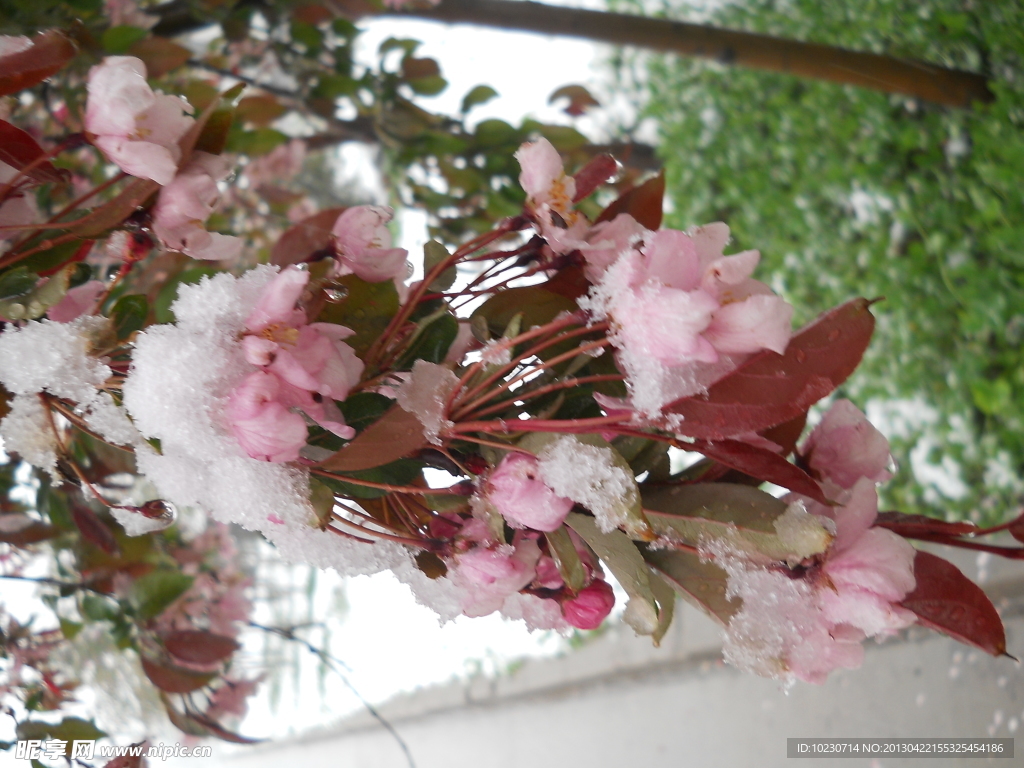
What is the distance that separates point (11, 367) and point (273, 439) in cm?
15

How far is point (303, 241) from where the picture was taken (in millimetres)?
451

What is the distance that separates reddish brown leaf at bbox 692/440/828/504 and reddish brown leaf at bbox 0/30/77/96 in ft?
1.11

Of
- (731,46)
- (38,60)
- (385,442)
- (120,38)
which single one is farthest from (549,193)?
(731,46)

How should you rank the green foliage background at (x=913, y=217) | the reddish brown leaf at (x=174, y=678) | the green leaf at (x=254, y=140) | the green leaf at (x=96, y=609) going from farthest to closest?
the green foliage background at (x=913, y=217) < the green leaf at (x=254, y=140) < the green leaf at (x=96, y=609) < the reddish brown leaf at (x=174, y=678)

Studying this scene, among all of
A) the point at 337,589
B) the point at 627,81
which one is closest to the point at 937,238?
the point at 627,81

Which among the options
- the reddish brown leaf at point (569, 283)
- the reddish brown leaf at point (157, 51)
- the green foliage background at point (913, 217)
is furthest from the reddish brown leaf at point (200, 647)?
the green foliage background at point (913, 217)

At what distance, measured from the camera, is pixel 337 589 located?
183 centimetres

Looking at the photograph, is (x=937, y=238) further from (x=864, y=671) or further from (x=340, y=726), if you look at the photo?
(x=340, y=726)

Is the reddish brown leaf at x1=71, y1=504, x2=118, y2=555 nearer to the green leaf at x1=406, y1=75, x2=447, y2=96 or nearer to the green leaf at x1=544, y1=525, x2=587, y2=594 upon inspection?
the green leaf at x1=544, y1=525, x2=587, y2=594

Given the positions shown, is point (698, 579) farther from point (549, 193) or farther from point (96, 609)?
point (96, 609)

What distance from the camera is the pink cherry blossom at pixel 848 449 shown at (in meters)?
0.34

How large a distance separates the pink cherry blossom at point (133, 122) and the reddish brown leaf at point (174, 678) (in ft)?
1.23

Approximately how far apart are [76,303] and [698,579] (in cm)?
35

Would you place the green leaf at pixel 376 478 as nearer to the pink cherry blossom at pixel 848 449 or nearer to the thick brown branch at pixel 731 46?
the pink cherry blossom at pixel 848 449
